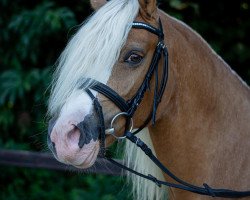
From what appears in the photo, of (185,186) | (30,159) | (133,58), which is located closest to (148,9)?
(133,58)

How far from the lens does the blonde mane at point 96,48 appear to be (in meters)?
2.63

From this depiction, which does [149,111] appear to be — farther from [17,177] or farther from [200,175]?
[17,177]

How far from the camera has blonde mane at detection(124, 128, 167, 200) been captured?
3.13m

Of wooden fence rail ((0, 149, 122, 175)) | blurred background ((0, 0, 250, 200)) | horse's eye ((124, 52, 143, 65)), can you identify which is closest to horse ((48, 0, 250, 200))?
horse's eye ((124, 52, 143, 65))

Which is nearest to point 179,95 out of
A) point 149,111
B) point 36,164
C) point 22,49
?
point 149,111

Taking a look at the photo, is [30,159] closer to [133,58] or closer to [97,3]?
[97,3]

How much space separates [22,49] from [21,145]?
0.94 meters

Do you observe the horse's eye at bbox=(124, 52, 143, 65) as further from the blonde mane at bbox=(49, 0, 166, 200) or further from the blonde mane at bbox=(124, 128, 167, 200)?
the blonde mane at bbox=(124, 128, 167, 200)

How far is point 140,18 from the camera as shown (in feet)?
9.15

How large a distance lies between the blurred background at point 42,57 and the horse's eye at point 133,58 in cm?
223

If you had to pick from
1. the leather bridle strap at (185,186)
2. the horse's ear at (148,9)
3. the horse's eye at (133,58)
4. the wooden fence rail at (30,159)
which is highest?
the horse's ear at (148,9)

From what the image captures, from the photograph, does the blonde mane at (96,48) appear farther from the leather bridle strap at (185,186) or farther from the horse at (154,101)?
the leather bridle strap at (185,186)

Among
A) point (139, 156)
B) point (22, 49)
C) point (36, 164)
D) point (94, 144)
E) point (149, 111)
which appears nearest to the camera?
point (94, 144)

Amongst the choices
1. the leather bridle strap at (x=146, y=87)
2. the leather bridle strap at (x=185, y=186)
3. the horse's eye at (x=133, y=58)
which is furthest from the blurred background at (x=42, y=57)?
the horse's eye at (x=133, y=58)
